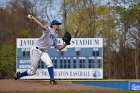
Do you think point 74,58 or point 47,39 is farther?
point 74,58

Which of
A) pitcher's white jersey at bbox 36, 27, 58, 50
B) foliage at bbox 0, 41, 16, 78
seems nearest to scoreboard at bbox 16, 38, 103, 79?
foliage at bbox 0, 41, 16, 78

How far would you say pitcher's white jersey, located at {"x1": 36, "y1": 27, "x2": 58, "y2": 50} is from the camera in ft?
37.5

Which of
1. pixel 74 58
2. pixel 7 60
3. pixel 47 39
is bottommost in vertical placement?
pixel 7 60

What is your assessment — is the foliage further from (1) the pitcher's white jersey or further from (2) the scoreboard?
(1) the pitcher's white jersey

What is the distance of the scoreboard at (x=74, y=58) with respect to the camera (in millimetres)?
31375

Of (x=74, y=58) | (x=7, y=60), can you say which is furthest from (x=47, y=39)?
(x=7, y=60)

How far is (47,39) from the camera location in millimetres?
11539

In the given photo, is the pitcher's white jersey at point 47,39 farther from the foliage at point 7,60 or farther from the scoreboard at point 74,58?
the foliage at point 7,60

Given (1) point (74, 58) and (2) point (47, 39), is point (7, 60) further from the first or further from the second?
(2) point (47, 39)

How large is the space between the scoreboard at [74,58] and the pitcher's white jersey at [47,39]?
1940 cm

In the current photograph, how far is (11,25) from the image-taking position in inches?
2026

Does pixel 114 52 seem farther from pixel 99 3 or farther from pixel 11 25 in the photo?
pixel 11 25

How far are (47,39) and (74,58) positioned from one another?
65.2 ft

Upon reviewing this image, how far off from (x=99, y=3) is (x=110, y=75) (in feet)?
28.7
